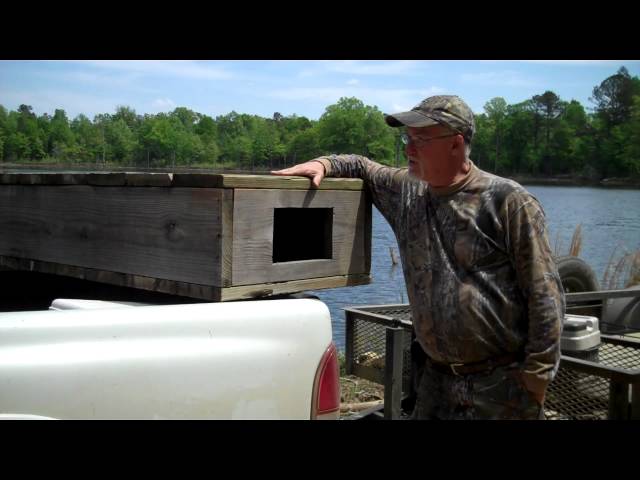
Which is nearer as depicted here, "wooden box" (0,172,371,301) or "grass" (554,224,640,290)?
"wooden box" (0,172,371,301)

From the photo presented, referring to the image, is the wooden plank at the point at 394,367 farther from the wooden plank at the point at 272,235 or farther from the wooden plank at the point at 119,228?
the wooden plank at the point at 119,228

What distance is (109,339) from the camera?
213 centimetres

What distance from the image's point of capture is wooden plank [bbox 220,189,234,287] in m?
2.54

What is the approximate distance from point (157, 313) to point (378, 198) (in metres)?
1.37

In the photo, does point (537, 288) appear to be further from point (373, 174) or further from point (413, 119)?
point (373, 174)

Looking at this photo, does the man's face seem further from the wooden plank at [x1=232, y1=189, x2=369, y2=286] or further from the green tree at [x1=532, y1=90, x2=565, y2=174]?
the green tree at [x1=532, y1=90, x2=565, y2=174]

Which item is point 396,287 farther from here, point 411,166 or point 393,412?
point 411,166

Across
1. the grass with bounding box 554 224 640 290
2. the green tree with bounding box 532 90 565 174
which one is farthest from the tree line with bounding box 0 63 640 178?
the grass with bounding box 554 224 640 290

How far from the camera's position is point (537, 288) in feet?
8.68

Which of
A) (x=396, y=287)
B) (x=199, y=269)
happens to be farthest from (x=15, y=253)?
(x=396, y=287)

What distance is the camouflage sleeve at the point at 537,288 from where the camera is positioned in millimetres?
2637

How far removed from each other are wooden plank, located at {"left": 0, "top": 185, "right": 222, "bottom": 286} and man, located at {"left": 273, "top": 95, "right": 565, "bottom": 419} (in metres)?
0.53

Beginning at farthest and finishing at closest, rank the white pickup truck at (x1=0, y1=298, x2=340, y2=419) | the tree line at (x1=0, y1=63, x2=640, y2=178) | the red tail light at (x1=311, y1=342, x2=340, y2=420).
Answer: the tree line at (x1=0, y1=63, x2=640, y2=178), the red tail light at (x1=311, y1=342, x2=340, y2=420), the white pickup truck at (x1=0, y1=298, x2=340, y2=419)

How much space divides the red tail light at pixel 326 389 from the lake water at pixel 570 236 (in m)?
3.87
